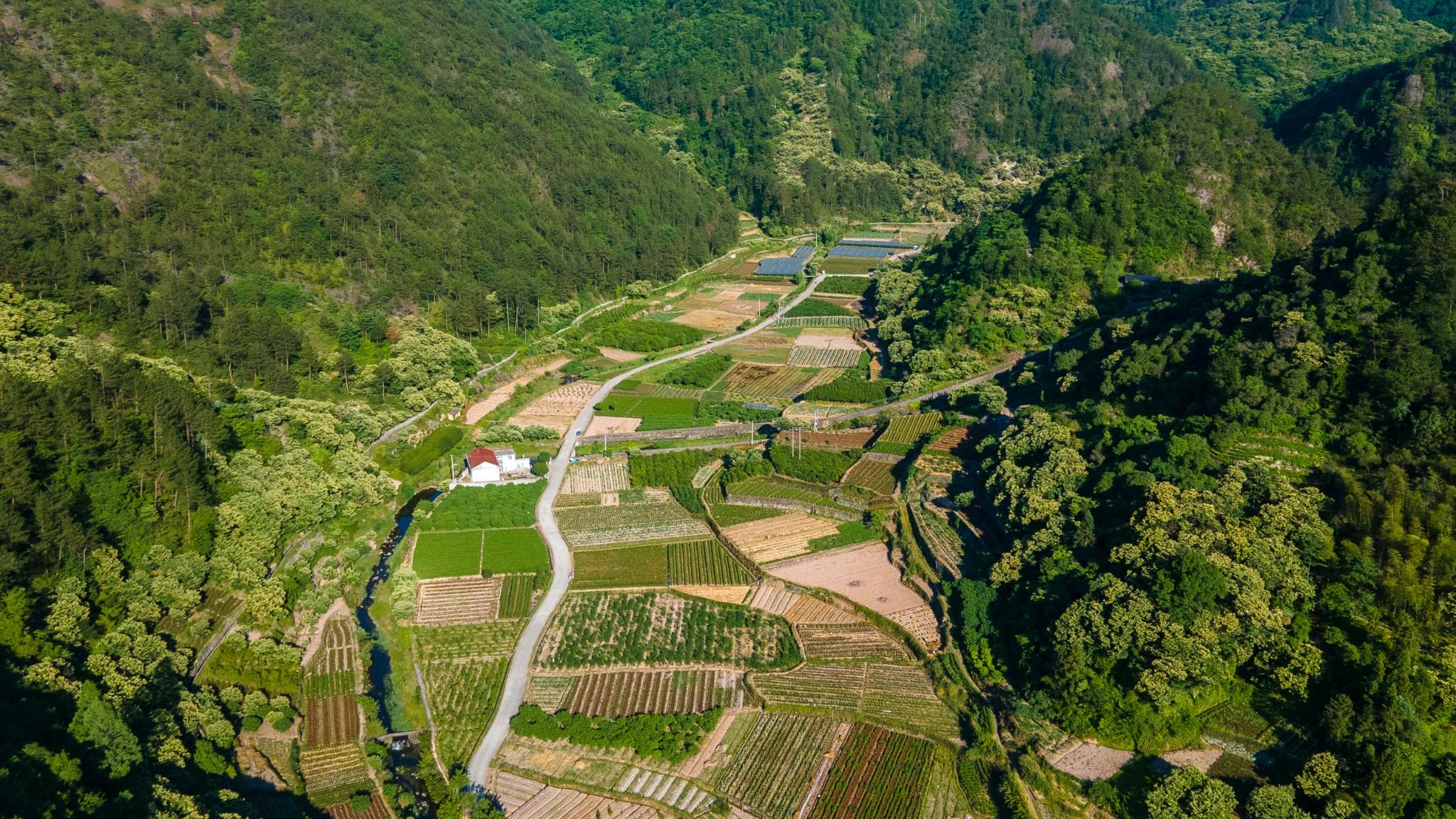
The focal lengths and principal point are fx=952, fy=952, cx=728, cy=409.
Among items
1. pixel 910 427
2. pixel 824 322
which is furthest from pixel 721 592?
pixel 824 322

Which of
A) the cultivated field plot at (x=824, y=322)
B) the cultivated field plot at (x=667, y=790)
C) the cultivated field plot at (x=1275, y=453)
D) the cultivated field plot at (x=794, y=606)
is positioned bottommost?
the cultivated field plot at (x=667, y=790)

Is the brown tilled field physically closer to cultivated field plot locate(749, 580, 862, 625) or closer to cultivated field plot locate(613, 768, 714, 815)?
cultivated field plot locate(613, 768, 714, 815)

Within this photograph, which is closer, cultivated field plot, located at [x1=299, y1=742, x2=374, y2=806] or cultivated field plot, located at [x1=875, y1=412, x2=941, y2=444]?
cultivated field plot, located at [x1=299, y1=742, x2=374, y2=806]

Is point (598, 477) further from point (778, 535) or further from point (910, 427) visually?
point (910, 427)

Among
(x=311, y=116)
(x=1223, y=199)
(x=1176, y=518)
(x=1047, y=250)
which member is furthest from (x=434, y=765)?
(x=1223, y=199)

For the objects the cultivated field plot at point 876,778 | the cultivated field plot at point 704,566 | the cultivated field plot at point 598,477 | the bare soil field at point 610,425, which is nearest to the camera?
the cultivated field plot at point 876,778

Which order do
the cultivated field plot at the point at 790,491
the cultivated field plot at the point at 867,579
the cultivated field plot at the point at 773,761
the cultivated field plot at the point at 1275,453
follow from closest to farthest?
the cultivated field plot at the point at 773,761 → the cultivated field plot at the point at 1275,453 → the cultivated field plot at the point at 867,579 → the cultivated field plot at the point at 790,491

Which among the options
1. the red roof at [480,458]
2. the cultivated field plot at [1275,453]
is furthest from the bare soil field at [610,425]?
the cultivated field plot at [1275,453]

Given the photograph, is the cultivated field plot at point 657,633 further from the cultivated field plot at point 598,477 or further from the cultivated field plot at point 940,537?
the cultivated field plot at point 598,477

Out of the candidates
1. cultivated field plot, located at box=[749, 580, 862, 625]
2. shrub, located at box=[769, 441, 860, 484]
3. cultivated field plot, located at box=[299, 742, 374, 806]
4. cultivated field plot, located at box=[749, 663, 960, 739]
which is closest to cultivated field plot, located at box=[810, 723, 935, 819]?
cultivated field plot, located at box=[749, 663, 960, 739]
